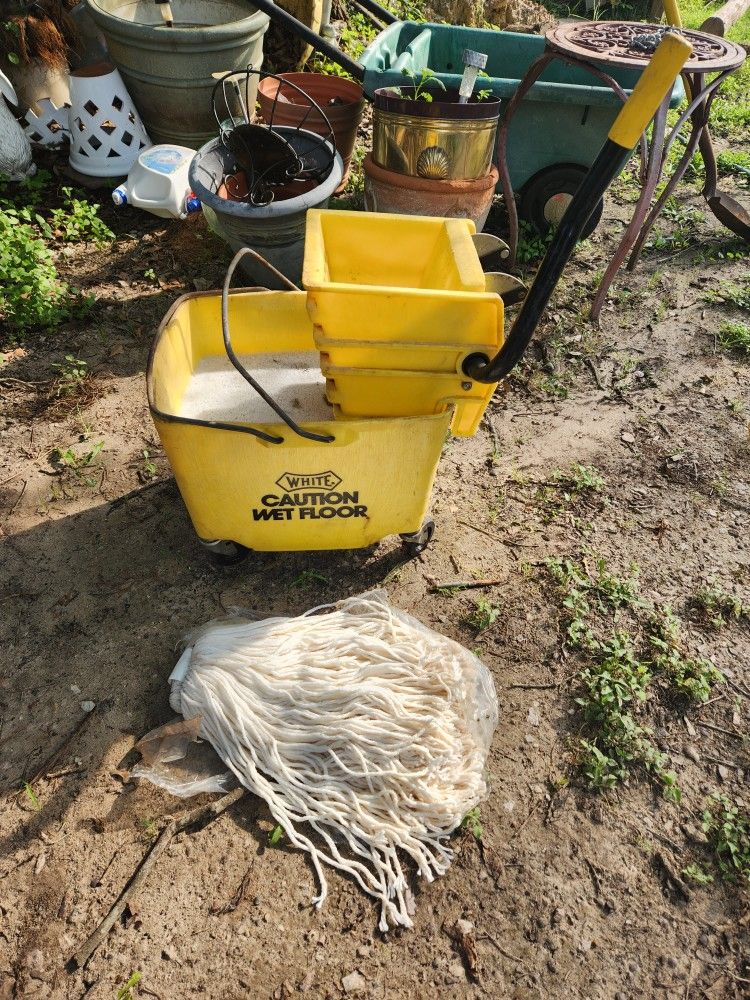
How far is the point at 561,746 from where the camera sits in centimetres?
203

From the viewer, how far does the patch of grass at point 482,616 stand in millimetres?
2299

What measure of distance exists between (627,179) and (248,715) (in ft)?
16.5

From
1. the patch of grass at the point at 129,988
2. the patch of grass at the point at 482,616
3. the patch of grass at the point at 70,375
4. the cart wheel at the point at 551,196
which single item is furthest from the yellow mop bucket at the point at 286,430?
Answer: the cart wheel at the point at 551,196

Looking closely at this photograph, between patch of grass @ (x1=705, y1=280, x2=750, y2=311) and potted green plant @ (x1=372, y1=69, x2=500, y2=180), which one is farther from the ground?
potted green plant @ (x1=372, y1=69, x2=500, y2=180)

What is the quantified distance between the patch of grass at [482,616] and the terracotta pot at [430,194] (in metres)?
2.06

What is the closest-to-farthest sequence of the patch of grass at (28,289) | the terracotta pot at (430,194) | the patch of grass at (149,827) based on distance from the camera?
1. the patch of grass at (149,827)
2. the patch of grass at (28,289)
3. the terracotta pot at (430,194)

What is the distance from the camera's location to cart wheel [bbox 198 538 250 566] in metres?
2.22

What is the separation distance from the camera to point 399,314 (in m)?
1.70

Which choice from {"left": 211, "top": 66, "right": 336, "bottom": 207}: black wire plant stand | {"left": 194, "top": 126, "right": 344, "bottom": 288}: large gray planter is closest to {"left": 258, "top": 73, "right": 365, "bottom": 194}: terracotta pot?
{"left": 211, "top": 66, "right": 336, "bottom": 207}: black wire plant stand

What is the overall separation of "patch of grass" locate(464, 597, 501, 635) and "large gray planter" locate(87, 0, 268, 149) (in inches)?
144

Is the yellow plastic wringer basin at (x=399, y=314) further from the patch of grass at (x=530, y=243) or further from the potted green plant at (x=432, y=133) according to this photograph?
the patch of grass at (x=530, y=243)

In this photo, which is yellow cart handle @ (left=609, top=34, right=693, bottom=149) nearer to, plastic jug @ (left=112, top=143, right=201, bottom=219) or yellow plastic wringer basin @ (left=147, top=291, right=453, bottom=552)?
yellow plastic wringer basin @ (left=147, top=291, right=453, bottom=552)

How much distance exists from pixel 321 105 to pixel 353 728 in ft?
12.2

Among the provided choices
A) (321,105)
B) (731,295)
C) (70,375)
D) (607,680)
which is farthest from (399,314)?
(731,295)
